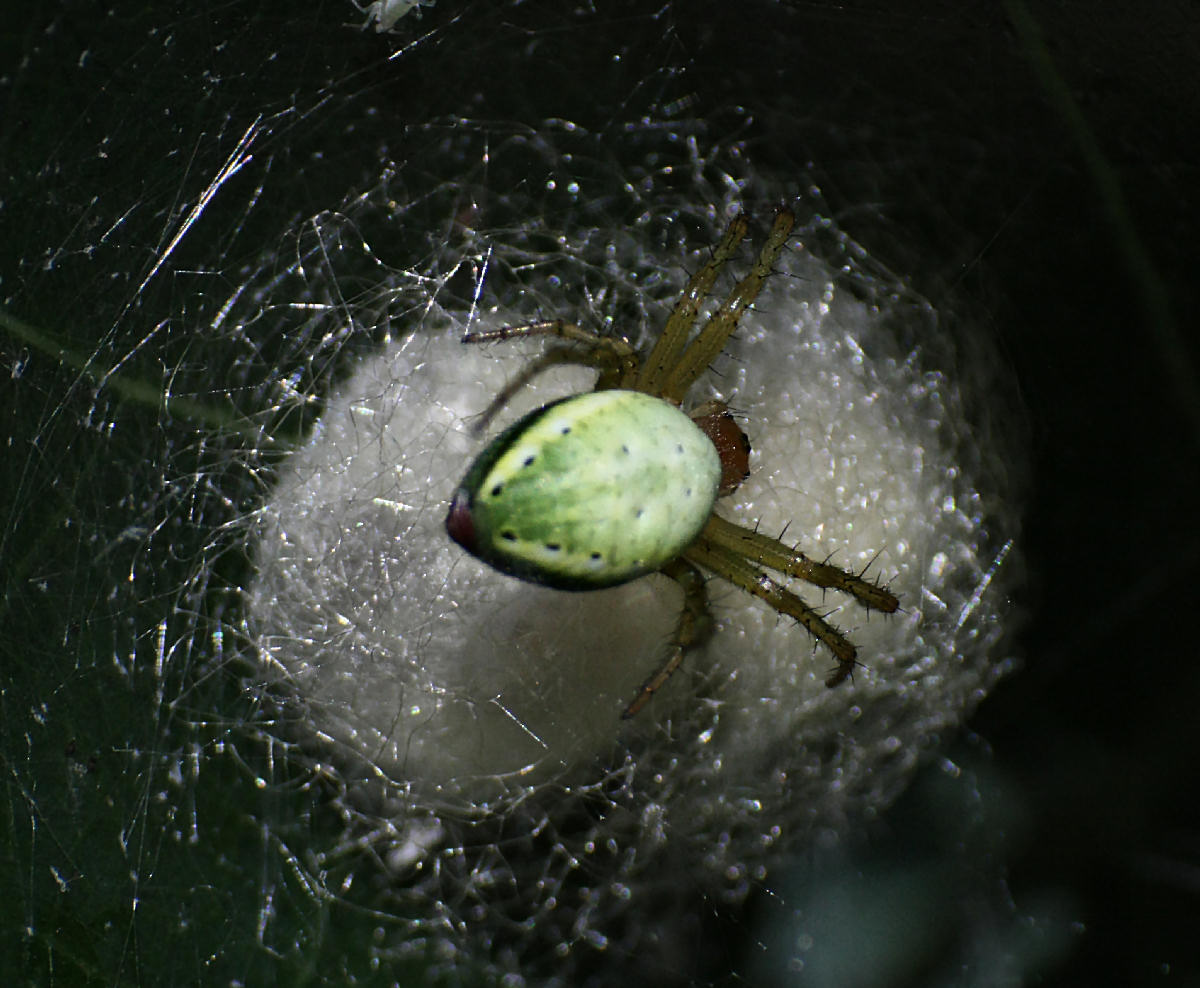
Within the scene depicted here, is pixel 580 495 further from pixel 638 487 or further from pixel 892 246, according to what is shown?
pixel 892 246

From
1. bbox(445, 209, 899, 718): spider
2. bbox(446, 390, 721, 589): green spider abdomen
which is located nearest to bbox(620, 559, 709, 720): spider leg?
bbox(445, 209, 899, 718): spider

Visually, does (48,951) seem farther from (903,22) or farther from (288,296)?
(903,22)

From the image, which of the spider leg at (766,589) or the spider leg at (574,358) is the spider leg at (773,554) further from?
the spider leg at (574,358)

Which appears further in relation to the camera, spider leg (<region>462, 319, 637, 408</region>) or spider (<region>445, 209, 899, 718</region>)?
spider leg (<region>462, 319, 637, 408</region>)

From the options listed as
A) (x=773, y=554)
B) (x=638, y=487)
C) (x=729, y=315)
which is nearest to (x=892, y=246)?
(x=729, y=315)

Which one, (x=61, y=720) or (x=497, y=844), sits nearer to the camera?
(x=61, y=720)

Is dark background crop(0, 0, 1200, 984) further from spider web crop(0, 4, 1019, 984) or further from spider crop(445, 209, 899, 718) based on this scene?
spider crop(445, 209, 899, 718)

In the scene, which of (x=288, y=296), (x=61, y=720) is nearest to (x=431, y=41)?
(x=288, y=296)

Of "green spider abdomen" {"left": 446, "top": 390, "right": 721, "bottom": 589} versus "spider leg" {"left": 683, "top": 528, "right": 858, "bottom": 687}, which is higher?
"green spider abdomen" {"left": 446, "top": 390, "right": 721, "bottom": 589}
